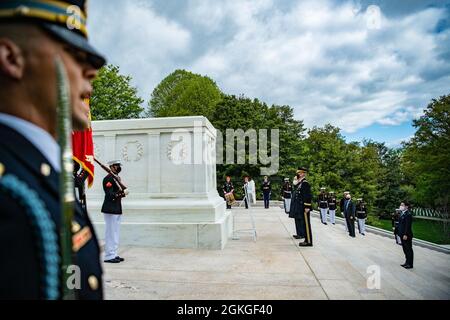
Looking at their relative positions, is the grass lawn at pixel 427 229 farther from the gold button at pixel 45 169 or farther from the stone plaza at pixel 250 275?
the gold button at pixel 45 169

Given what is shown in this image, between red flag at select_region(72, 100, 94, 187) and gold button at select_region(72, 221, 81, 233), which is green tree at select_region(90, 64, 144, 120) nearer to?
red flag at select_region(72, 100, 94, 187)

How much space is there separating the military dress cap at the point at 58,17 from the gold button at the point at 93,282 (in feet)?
2.14

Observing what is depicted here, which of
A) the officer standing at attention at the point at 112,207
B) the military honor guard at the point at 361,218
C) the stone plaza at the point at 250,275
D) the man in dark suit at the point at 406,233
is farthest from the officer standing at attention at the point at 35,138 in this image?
the military honor guard at the point at 361,218

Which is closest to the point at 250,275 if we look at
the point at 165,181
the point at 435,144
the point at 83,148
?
the point at 83,148

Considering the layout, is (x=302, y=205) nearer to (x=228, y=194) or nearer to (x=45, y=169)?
(x=45, y=169)

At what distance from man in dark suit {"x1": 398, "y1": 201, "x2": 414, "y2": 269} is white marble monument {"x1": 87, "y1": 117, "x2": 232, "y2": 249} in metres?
4.18

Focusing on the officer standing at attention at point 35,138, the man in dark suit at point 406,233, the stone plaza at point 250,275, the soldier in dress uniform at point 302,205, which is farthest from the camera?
the soldier in dress uniform at point 302,205

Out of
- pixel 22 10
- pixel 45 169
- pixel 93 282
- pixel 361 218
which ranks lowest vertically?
pixel 361 218

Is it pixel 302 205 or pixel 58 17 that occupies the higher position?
pixel 58 17

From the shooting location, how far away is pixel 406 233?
7645 mm

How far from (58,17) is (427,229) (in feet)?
156

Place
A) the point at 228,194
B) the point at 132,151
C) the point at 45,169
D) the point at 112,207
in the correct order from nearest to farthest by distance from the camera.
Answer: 1. the point at 45,169
2. the point at 112,207
3. the point at 132,151
4. the point at 228,194

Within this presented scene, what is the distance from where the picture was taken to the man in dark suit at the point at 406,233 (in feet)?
23.9
